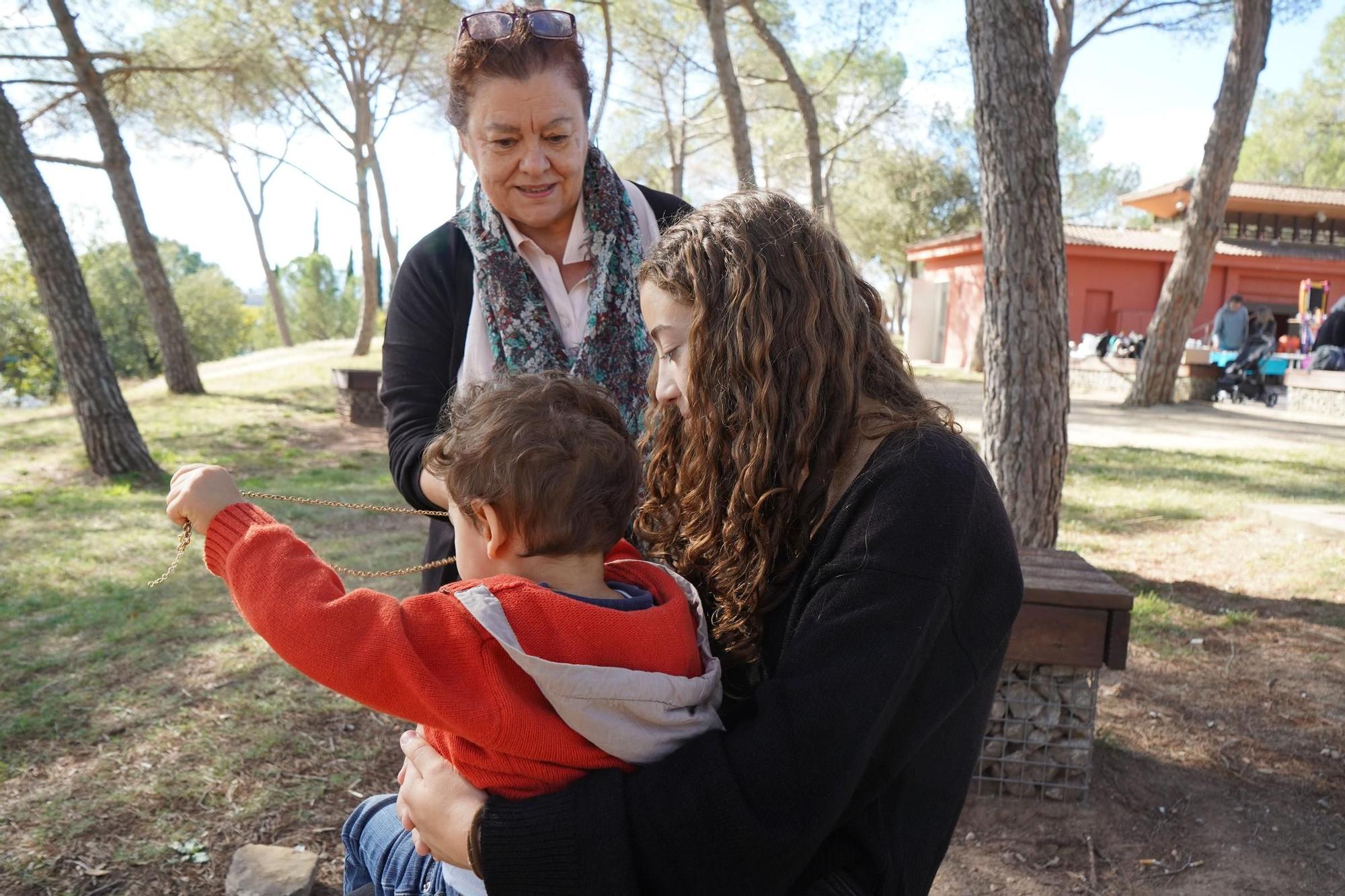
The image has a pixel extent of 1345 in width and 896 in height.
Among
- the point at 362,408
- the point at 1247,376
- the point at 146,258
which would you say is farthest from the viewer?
the point at 1247,376

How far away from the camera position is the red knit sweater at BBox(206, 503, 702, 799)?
1158 mm

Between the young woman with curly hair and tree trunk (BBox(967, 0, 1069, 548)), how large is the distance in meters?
2.95

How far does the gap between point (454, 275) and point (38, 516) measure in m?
5.99

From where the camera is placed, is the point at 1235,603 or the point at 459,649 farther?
the point at 1235,603

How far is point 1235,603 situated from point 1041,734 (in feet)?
7.63

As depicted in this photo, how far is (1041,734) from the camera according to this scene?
2.94 metres

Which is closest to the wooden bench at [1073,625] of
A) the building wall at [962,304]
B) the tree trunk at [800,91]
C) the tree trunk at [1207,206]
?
the tree trunk at [1207,206]

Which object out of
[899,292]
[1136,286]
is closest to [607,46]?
[1136,286]

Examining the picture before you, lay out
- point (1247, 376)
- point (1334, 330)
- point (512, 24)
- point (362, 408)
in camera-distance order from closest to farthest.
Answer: point (512, 24) → point (362, 408) → point (1334, 330) → point (1247, 376)

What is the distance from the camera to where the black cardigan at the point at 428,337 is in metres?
2.00

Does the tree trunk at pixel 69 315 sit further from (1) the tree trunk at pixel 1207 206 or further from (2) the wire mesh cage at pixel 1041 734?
(1) the tree trunk at pixel 1207 206

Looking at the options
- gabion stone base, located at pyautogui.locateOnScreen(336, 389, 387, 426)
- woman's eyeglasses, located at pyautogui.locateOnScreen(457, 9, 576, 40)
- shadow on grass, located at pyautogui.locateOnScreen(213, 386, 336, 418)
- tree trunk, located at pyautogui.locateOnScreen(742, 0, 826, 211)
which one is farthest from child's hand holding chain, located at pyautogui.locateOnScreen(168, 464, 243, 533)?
tree trunk, located at pyautogui.locateOnScreen(742, 0, 826, 211)

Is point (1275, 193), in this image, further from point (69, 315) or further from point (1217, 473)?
point (69, 315)

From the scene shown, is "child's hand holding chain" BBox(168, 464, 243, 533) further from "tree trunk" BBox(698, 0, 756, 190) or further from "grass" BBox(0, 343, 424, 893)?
"tree trunk" BBox(698, 0, 756, 190)
